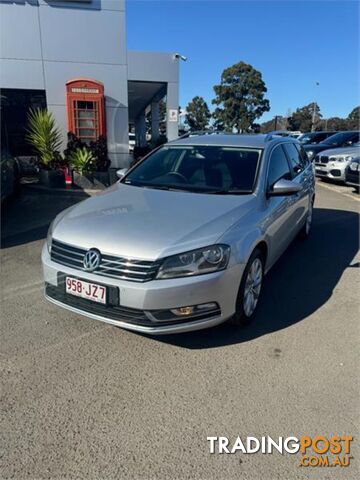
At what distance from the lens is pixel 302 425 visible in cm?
233

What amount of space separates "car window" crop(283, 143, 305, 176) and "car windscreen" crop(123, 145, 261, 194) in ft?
3.71

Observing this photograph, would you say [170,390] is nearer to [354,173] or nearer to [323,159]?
[354,173]

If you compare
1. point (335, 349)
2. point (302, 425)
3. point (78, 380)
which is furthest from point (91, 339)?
point (335, 349)

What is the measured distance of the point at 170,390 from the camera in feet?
8.54

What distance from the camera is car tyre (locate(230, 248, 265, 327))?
10.1ft

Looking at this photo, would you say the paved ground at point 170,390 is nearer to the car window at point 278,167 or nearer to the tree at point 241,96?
the car window at point 278,167

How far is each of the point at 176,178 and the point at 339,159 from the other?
31.7ft

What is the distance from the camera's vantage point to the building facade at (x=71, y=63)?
938cm

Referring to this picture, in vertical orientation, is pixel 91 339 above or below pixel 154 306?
below

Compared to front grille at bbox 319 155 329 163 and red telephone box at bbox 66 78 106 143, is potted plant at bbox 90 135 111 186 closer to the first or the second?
red telephone box at bbox 66 78 106 143

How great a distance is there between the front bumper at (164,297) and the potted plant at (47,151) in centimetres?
691

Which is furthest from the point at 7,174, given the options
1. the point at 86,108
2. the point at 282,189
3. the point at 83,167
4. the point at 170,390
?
the point at 170,390

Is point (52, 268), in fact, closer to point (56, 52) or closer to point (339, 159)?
point (56, 52)

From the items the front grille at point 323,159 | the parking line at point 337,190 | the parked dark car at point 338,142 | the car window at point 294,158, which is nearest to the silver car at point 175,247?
the car window at point 294,158
